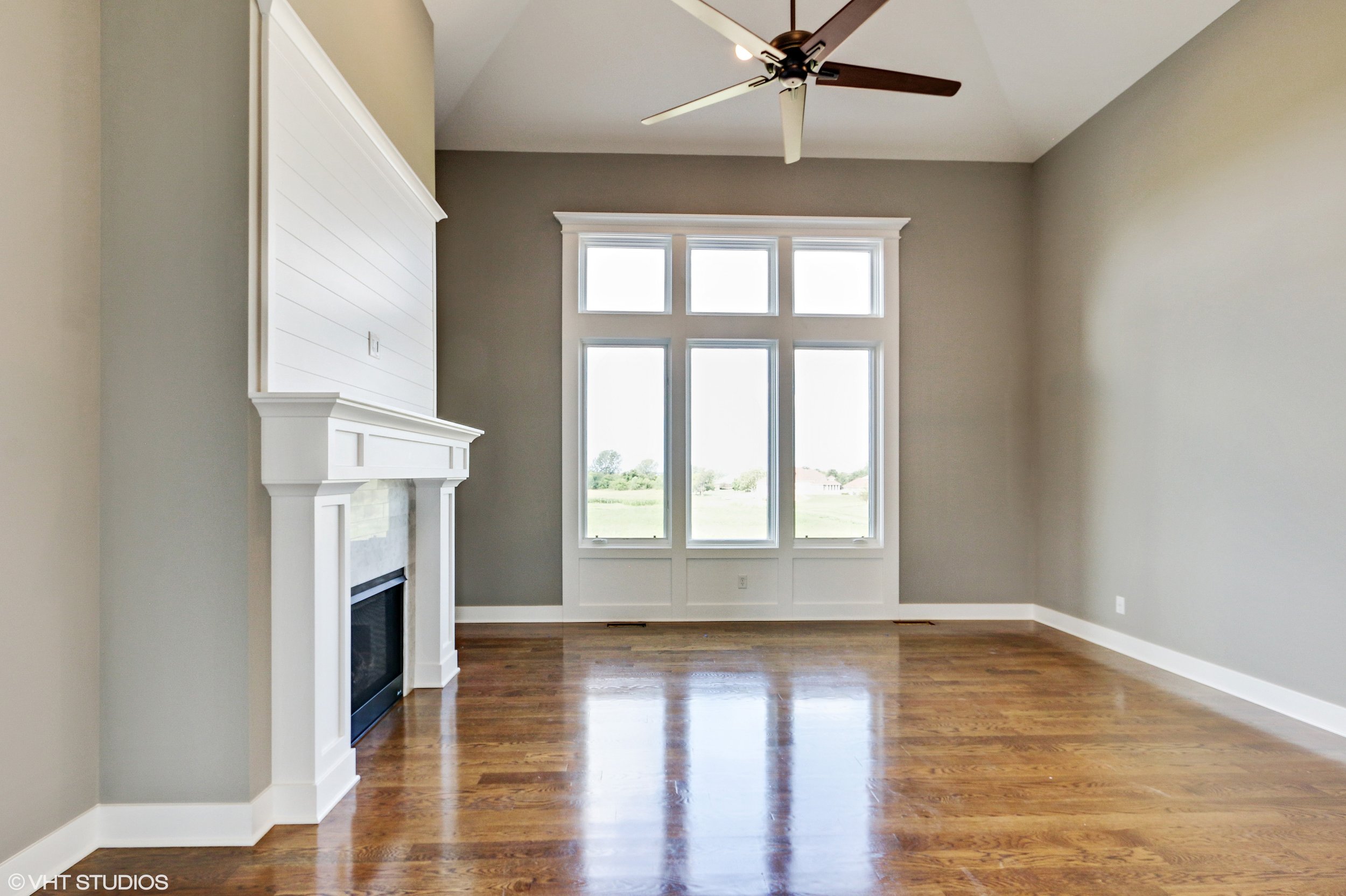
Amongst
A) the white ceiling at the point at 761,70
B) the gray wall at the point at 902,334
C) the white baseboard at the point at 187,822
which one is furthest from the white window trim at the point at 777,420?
the white baseboard at the point at 187,822

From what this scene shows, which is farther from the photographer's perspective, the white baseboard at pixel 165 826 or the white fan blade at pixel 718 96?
the white fan blade at pixel 718 96

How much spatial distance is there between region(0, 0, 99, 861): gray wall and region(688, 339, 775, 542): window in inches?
148

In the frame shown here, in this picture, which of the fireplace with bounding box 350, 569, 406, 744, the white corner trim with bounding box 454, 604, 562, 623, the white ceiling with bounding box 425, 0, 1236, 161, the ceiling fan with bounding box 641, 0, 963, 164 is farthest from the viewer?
the white corner trim with bounding box 454, 604, 562, 623

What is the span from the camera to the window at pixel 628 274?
533cm

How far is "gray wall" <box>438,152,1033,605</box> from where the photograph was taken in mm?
5188

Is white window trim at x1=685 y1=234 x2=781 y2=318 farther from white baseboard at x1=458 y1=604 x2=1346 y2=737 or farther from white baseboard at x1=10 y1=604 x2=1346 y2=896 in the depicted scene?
white baseboard at x1=10 y1=604 x2=1346 y2=896

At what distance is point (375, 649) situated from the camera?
10.7 ft

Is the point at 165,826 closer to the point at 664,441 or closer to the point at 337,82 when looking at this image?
the point at 337,82

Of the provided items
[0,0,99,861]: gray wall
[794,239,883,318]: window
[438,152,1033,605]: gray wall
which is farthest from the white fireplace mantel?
[794,239,883,318]: window

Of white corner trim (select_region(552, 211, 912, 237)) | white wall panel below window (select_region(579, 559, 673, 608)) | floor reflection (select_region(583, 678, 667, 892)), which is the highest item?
white corner trim (select_region(552, 211, 912, 237))

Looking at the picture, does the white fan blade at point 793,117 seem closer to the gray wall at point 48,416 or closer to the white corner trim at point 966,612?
the gray wall at point 48,416

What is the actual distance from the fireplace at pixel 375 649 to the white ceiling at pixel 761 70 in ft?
10.6

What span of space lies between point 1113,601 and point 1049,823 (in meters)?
2.78

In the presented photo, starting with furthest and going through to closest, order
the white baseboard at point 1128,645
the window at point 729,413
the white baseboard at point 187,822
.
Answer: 1. the window at point 729,413
2. the white baseboard at point 1128,645
3. the white baseboard at point 187,822
